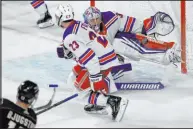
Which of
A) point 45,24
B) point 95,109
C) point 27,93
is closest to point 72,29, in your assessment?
point 95,109

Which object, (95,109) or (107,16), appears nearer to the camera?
(95,109)

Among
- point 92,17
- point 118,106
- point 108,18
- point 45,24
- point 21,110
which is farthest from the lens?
point 45,24

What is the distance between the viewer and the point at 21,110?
10.1ft

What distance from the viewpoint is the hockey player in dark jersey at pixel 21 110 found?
303 centimetres

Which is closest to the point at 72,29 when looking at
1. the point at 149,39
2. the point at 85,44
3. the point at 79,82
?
the point at 85,44

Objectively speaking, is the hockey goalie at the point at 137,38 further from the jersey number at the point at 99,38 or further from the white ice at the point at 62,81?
the jersey number at the point at 99,38

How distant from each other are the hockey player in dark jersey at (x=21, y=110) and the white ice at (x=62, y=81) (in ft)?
1.97

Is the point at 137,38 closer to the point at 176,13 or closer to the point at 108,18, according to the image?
the point at 108,18

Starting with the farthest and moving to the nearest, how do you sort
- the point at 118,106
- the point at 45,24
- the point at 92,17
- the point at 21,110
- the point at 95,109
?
the point at 45,24 < the point at 92,17 < the point at 95,109 < the point at 118,106 < the point at 21,110

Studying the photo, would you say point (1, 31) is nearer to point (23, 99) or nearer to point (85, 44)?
point (85, 44)

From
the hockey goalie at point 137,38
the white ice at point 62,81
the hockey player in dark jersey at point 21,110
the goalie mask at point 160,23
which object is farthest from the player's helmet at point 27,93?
the goalie mask at point 160,23

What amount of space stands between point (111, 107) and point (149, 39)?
921 millimetres

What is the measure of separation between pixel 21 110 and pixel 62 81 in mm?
1654

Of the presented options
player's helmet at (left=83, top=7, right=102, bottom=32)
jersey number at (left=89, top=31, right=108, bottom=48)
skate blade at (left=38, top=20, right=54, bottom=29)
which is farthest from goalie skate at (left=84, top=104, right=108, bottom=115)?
skate blade at (left=38, top=20, right=54, bottom=29)
